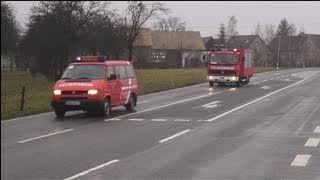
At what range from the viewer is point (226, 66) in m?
41.2

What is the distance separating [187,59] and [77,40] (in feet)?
204

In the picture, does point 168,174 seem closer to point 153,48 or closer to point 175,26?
point 153,48

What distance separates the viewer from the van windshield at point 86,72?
19.2 m

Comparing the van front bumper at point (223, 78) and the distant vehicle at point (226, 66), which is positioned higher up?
the distant vehicle at point (226, 66)

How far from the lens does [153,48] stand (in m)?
121

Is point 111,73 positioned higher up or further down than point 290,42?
further down

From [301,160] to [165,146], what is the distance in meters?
2.87

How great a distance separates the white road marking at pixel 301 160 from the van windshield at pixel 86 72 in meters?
9.90

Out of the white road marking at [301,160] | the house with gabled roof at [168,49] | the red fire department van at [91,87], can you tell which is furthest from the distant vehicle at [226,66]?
the house with gabled roof at [168,49]

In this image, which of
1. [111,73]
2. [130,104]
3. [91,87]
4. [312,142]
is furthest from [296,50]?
[312,142]

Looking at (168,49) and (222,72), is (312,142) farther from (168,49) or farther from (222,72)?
(168,49)

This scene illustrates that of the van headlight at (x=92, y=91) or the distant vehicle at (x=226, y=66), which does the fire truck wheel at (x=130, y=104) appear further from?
the distant vehicle at (x=226, y=66)

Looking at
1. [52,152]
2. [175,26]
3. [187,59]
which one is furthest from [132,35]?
[52,152]

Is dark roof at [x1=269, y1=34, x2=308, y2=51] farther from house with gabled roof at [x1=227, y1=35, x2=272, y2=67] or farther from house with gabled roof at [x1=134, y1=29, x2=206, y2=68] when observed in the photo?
house with gabled roof at [x1=134, y1=29, x2=206, y2=68]
